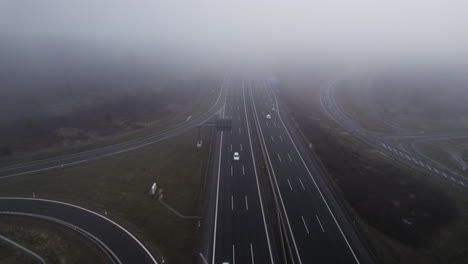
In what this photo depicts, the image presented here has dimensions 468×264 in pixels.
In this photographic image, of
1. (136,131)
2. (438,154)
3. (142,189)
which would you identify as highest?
(136,131)

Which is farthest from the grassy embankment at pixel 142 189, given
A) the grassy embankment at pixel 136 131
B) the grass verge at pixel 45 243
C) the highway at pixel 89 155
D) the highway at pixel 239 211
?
the grassy embankment at pixel 136 131

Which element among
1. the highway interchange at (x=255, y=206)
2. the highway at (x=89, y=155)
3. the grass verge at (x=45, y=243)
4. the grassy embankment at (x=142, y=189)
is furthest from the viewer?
the highway at (x=89, y=155)

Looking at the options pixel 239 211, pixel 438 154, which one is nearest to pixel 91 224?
pixel 239 211

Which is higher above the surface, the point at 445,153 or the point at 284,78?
the point at 284,78

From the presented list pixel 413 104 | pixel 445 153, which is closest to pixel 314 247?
pixel 445 153

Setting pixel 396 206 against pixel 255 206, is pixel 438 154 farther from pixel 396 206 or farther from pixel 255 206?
pixel 255 206

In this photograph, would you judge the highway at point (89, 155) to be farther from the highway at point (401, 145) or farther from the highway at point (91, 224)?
the highway at point (401, 145)

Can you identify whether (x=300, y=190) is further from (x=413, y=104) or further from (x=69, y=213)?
(x=413, y=104)
